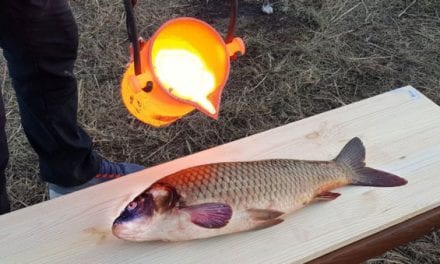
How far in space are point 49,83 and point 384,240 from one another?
106 cm

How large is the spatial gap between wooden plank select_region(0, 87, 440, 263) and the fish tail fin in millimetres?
20

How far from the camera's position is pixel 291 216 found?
1.29 metres

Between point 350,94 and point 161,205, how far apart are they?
1.72 metres

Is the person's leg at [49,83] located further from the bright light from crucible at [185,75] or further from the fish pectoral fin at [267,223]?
the fish pectoral fin at [267,223]

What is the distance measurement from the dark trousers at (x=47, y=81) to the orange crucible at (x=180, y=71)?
0.37m

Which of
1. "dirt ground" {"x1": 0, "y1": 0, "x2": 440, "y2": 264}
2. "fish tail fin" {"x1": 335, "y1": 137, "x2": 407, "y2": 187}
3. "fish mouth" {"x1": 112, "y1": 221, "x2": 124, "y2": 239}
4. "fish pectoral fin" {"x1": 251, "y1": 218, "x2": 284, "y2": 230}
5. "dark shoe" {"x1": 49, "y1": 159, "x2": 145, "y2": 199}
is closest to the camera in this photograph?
"fish mouth" {"x1": 112, "y1": 221, "x2": 124, "y2": 239}

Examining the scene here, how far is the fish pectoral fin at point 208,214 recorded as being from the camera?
1.15 metres

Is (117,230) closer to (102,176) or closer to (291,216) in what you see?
(291,216)

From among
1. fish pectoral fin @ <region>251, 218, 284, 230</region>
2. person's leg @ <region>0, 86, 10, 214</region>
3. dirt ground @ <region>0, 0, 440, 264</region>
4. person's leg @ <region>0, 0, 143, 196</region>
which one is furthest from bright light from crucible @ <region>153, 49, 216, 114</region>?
dirt ground @ <region>0, 0, 440, 264</region>

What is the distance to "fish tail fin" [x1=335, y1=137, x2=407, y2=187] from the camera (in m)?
1.37

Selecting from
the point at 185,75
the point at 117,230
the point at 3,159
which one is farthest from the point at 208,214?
the point at 3,159

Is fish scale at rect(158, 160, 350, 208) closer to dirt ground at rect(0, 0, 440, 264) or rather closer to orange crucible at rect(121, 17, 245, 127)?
orange crucible at rect(121, 17, 245, 127)

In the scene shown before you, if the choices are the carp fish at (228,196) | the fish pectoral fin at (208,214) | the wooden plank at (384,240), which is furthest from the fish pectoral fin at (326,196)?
the fish pectoral fin at (208,214)

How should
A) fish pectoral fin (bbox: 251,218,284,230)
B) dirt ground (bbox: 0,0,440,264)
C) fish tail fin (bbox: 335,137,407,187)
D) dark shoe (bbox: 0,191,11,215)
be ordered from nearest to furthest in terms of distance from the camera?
fish pectoral fin (bbox: 251,218,284,230) < fish tail fin (bbox: 335,137,407,187) < dark shoe (bbox: 0,191,11,215) < dirt ground (bbox: 0,0,440,264)
